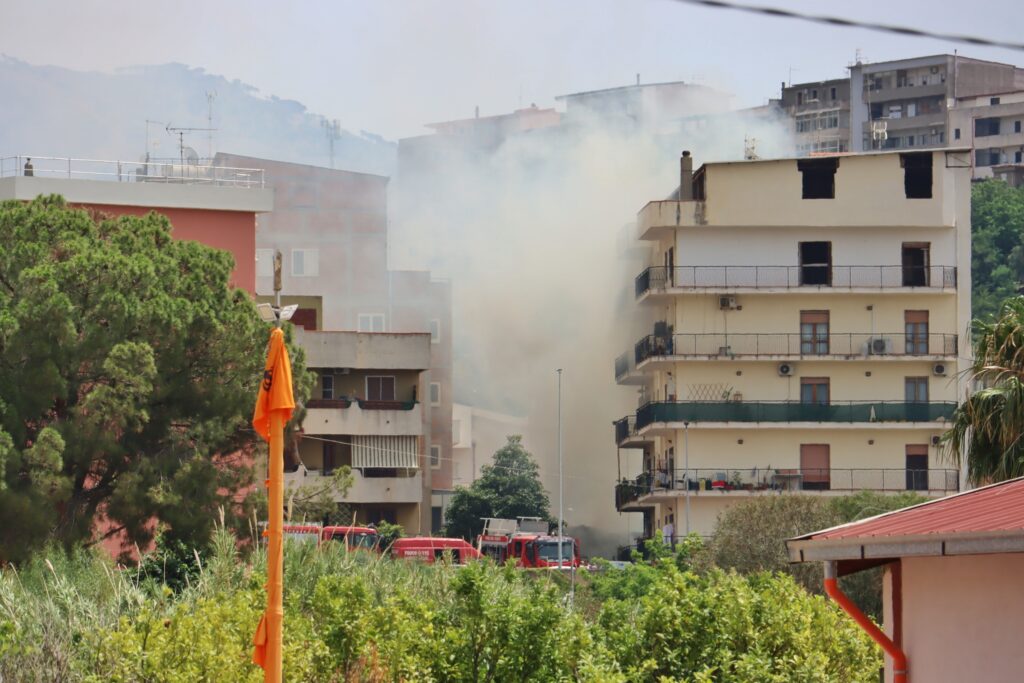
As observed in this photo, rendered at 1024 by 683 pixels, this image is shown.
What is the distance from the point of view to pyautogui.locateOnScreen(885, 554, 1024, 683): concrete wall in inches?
459

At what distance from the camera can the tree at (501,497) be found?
294 feet

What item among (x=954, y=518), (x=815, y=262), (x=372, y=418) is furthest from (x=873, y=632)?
(x=372, y=418)

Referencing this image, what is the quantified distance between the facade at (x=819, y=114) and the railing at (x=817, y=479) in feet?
217

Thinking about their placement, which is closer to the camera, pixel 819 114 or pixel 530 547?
pixel 530 547

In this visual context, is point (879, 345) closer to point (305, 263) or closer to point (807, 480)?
point (807, 480)

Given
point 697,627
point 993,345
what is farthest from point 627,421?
point 697,627

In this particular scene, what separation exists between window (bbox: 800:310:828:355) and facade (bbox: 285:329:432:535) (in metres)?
14.9

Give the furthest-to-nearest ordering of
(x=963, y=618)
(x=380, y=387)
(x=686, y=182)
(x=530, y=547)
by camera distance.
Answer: (x=380, y=387) < (x=686, y=182) < (x=530, y=547) < (x=963, y=618)

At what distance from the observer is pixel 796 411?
Answer: 73062 mm

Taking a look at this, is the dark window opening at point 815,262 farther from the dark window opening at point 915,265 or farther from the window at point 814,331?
the dark window opening at point 915,265

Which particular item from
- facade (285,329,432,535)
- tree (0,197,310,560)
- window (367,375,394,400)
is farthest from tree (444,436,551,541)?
tree (0,197,310,560)


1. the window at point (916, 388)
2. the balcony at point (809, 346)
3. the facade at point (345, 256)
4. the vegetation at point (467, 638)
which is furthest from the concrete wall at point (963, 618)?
the facade at point (345, 256)

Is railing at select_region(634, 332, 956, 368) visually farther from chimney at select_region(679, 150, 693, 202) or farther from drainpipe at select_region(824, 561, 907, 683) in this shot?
drainpipe at select_region(824, 561, 907, 683)

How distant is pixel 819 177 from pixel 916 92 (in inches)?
2659
